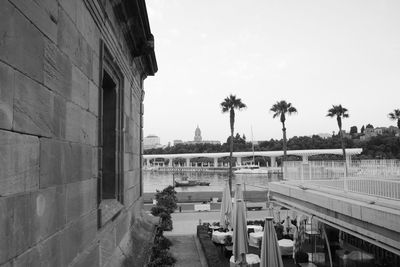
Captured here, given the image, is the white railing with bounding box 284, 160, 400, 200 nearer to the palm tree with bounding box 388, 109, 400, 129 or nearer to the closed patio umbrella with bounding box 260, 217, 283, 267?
the closed patio umbrella with bounding box 260, 217, 283, 267

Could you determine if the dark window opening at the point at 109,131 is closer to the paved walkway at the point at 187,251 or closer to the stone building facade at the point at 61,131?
the stone building facade at the point at 61,131

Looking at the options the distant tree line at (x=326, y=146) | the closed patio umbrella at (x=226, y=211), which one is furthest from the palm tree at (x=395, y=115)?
the closed patio umbrella at (x=226, y=211)

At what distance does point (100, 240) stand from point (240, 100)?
141 feet

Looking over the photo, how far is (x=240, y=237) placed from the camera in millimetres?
13867

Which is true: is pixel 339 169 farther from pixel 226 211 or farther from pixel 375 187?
pixel 226 211

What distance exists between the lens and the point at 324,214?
12102 mm

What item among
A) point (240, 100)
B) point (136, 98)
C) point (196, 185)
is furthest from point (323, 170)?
point (196, 185)

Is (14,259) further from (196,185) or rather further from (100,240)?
(196,185)

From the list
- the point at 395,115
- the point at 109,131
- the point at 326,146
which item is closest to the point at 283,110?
the point at 395,115

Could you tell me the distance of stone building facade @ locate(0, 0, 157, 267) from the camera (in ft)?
7.62

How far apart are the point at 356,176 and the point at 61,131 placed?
11862 millimetres

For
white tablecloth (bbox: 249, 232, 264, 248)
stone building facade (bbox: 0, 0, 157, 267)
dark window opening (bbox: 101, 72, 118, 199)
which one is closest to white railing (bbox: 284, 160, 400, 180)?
white tablecloth (bbox: 249, 232, 264, 248)

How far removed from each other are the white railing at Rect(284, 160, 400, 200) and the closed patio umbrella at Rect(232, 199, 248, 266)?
3126 mm

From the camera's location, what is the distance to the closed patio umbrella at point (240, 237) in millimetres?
13625
